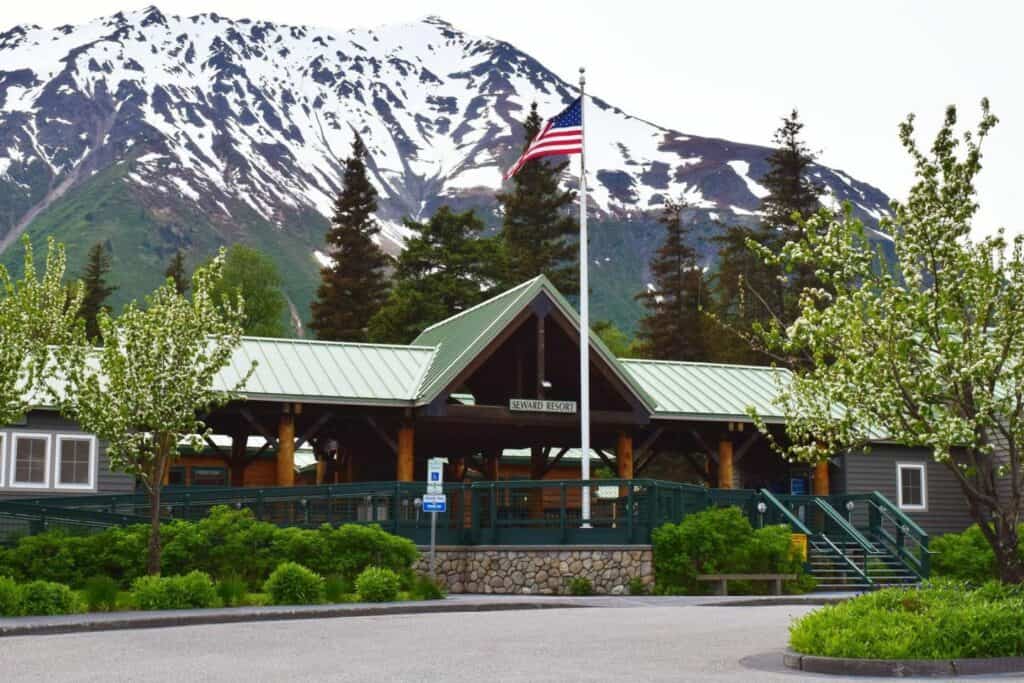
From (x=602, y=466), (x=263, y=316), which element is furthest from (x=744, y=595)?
(x=263, y=316)

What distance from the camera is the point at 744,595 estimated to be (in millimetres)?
28875

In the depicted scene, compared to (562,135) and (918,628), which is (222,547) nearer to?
(562,135)

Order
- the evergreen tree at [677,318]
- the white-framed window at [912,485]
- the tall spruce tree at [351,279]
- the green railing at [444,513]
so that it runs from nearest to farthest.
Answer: the green railing at [444,513] < the white-framed window at [912,485] < the tall spruce tree at [351,279] < the evergreen tree at [677,318]

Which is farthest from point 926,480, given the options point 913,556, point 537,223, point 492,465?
point 537,223

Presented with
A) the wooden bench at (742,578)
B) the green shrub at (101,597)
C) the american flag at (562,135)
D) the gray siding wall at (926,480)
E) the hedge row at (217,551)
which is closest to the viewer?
the green shrub at (101,597)

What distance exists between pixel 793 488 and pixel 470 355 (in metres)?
14.3

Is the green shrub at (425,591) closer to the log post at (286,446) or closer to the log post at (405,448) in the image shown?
the log post at (286,446)

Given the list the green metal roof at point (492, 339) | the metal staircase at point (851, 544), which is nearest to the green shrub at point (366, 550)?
the green metal roof at point (492, 339)

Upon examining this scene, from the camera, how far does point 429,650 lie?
16.6 m

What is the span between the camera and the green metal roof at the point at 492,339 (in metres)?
33.2

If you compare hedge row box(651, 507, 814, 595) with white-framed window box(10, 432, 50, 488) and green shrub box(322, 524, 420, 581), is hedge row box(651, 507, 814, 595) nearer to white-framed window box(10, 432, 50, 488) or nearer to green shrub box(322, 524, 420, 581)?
green shrub box(322, 524, 420, 581)

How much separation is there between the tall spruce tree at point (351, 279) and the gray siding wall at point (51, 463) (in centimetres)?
4450

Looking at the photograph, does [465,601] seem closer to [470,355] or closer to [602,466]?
[470,355]

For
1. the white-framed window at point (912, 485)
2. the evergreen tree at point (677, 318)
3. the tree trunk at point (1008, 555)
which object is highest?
the evergreen tree at point (677, 318)
